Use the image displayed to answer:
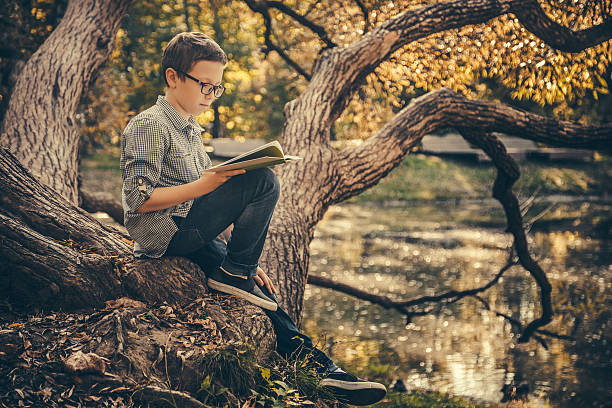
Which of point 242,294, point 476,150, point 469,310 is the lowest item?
point 469,310

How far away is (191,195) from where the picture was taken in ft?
8.61

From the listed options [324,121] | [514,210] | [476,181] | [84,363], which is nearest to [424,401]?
[514,210]

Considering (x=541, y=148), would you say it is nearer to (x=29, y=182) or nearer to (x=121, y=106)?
(x=121, y=106)

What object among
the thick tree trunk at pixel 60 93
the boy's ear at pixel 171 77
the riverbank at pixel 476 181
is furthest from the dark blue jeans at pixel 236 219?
the riverbank at pixel 476 181

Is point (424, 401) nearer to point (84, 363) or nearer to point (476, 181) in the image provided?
point (84, 363)

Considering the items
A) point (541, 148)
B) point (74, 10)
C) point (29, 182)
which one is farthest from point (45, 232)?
point (541, 148)

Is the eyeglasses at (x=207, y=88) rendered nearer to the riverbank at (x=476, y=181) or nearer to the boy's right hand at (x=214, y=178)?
the boy's right hand at (x=214, y=178)

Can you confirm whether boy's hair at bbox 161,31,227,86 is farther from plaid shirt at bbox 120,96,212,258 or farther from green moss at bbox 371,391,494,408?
green moss at bbox 371,391,494,408

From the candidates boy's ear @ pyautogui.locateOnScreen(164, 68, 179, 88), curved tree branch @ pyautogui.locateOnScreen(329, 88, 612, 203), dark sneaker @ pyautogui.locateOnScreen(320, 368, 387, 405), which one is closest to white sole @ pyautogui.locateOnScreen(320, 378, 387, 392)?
dark sneaker @ pyautogui.locateOnScreen(320, 368, 387, 405)

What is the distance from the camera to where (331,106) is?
525cm

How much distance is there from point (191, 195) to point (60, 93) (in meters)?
2.93

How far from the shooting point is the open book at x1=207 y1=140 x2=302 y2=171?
2.39 metres

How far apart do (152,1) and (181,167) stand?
36.6 feet

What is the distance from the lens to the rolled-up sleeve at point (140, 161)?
2617 millimetres
